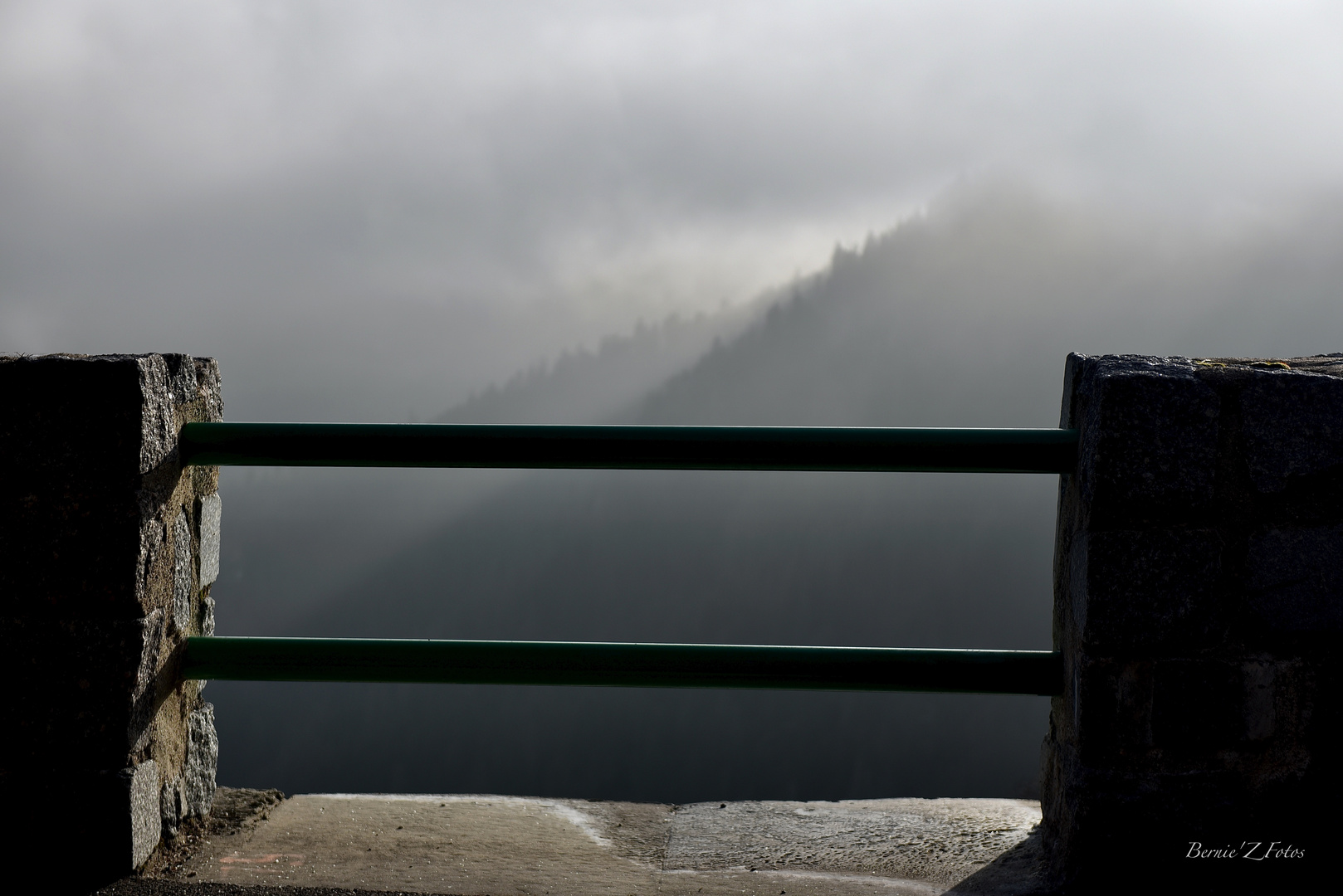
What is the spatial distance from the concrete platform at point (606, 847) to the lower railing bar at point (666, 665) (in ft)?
1.20

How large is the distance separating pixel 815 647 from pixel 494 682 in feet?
2.09

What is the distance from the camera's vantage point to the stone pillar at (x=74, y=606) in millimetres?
1832

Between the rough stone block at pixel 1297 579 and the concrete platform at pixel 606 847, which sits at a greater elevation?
the rough stone block at pixel 1297 579

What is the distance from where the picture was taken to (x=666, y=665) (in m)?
1.91

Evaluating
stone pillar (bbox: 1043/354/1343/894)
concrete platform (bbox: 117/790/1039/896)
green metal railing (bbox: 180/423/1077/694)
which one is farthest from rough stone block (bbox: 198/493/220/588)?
stone pillar (bbox: 1043/354/1343/894)

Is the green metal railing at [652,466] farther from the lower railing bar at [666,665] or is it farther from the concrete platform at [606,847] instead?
the concrete platform at [606,847]

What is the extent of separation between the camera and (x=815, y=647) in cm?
189

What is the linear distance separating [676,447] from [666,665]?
0.43 metres

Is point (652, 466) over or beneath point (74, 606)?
over

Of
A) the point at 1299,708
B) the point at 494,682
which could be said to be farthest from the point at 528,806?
the point at 1299,708

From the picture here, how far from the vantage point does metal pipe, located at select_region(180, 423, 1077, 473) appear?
6.09 ft
